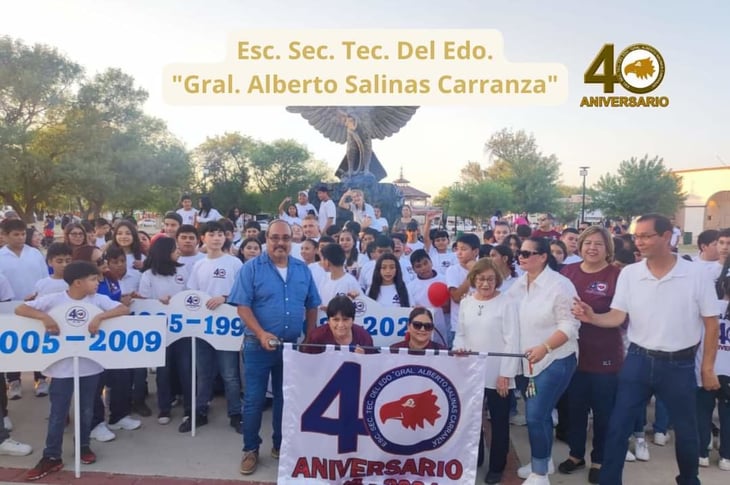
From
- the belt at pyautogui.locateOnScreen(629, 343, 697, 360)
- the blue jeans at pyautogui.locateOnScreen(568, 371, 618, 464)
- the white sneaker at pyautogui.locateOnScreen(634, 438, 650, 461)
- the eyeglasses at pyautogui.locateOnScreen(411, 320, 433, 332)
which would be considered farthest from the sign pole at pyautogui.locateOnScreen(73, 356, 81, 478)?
the white sneaker at pyautogui.locateOnScreen(634, 438, 650, 461)

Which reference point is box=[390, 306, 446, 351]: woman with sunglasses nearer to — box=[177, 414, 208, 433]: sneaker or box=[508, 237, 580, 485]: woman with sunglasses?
box=[508, 237, 580, 485]: woman with sunglasses

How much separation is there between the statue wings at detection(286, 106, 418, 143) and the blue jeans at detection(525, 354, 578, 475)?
1407cm

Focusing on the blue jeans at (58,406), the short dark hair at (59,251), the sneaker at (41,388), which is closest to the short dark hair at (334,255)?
the blue jeans at (58,406)

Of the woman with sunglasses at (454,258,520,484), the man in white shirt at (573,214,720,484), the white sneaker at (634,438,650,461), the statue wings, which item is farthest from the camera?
the statue wings

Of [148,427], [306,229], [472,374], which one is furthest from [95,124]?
[472,374]

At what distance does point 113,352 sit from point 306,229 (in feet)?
12.6

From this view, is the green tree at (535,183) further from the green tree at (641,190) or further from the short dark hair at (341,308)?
the short dark hair at (341,308)

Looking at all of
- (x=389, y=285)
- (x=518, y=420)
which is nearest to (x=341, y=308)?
(x=389, y=285)

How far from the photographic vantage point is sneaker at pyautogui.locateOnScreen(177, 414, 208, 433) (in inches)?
183

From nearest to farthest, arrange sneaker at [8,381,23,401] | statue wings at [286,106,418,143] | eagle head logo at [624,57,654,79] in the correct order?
1. sneaker at [8,381,23,401]
2. eagle head logo at [624,57,654,79]
3. statue wings at [286,106,418,143]

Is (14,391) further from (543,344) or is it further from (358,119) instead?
(358,119)

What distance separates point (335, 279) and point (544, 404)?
2269 mm

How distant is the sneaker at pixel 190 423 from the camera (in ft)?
15.3

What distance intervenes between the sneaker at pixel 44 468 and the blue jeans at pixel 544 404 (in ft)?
11.7
